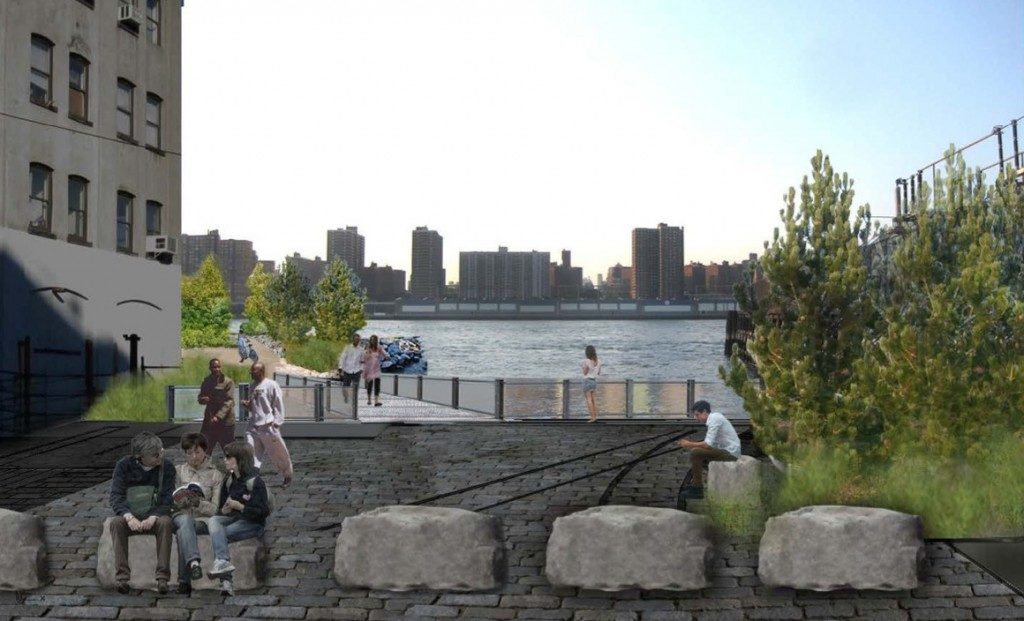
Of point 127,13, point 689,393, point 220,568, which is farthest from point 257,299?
point 220,568

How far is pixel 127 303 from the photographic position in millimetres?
26875

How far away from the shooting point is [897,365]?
39.3 ft

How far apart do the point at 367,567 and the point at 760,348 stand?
20.9ft

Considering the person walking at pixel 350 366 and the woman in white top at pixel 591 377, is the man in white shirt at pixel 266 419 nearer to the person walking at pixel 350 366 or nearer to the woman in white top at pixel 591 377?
the woman in white top at pixel 591 377

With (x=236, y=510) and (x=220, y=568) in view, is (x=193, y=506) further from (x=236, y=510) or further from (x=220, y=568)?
(x=220, y=568)

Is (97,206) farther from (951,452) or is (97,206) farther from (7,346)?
(951,452)

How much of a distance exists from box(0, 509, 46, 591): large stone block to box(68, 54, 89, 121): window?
60.7 ft

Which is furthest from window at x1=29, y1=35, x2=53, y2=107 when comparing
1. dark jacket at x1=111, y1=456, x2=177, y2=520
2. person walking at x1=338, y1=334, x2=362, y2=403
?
dark jacket at x1=111, y1=456, x2=177, y2=520

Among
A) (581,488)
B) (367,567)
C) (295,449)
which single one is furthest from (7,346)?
(367,567)

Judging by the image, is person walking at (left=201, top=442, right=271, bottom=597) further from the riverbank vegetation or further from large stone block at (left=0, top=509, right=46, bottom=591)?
the riverbank vegetation

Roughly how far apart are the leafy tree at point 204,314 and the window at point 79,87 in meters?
46.4

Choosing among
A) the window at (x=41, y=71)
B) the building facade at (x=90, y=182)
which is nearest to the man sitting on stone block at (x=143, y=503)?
the building facade at (x=90, y=182)

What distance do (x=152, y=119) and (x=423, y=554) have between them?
23.8 m

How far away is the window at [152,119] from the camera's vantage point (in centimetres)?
2869
